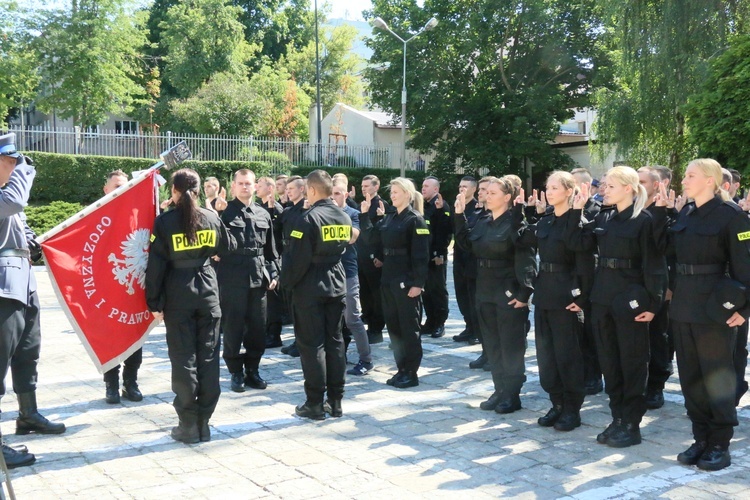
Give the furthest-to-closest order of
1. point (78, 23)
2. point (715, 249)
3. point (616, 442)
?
point (78, 23) < point (616, 442) < point (715, 249)

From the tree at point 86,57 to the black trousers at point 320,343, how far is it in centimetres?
2486

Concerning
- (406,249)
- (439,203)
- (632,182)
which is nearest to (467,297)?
(439,203)

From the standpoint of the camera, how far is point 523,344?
6.72m

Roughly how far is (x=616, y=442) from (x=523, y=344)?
1278mm

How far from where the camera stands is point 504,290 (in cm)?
677

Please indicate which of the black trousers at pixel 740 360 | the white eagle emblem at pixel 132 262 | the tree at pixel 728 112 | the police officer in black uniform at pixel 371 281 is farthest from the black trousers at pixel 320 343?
the tree at pixel 728 112

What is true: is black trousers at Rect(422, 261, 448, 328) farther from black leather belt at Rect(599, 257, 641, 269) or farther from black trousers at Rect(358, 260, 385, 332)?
black leather belt at Rect(599, 257, 641, 269)

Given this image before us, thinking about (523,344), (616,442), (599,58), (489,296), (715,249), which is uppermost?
(599,58)

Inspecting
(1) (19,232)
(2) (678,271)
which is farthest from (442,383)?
(1) (19,232)

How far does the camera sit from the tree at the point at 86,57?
1109 inches

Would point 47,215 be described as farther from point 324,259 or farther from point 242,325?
point 324,259

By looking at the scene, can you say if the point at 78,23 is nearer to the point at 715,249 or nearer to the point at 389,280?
the point at 389,280

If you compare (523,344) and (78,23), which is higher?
(78,23)

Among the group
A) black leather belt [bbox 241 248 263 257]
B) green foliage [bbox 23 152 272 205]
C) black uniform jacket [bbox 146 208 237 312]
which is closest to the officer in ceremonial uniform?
black uniform jacket [bbox 146 208 237 312]
